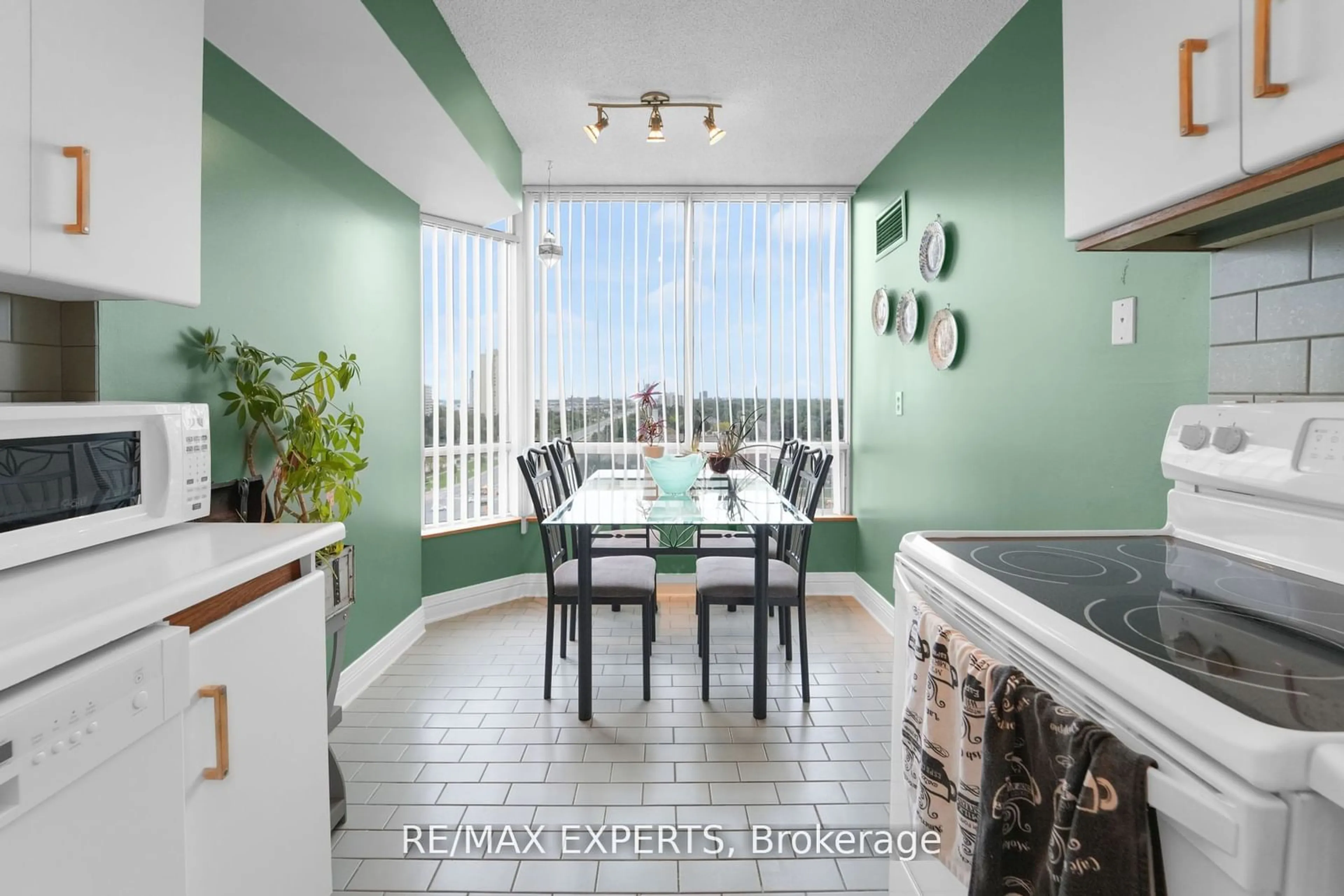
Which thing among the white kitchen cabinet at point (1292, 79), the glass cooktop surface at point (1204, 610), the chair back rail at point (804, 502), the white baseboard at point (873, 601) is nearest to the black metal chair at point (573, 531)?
the chair back rail at point (804, 502)

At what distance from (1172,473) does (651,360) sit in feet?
11.7

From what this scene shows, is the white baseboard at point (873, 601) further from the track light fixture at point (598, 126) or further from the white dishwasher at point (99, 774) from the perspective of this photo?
the white dishwasher at point (99, 774)

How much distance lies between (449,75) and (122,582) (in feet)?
7.37

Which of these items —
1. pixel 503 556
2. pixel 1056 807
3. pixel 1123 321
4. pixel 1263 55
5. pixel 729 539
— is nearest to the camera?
pixel 1056 807

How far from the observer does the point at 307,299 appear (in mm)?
2699

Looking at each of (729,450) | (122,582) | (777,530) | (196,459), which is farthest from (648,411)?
(122,582)

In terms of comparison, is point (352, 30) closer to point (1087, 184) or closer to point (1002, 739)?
point (1087, 184)

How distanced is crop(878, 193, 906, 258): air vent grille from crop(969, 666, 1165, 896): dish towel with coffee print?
3.37 m

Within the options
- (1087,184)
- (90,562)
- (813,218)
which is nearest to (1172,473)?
(1087,184)

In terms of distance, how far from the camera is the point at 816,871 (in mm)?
1904

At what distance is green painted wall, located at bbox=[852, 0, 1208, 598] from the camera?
199 cm

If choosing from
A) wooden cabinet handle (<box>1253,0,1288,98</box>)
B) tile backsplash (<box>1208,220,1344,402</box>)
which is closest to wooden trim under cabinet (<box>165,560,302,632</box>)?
wooden cabinet handle (<box>1253,0,1288,98</box>)

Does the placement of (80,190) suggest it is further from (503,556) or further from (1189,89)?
(503,556)

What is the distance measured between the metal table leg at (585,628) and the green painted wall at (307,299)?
1001 mm
